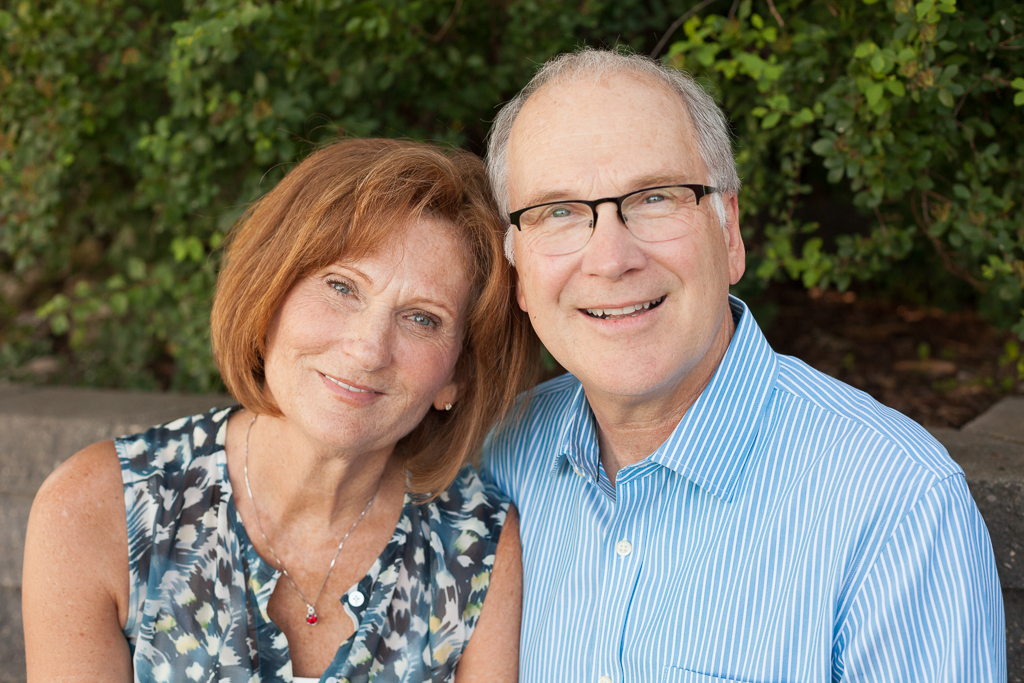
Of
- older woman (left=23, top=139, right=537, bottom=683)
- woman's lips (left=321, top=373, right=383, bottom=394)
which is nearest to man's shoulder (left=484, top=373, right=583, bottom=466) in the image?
older woman (left=23, top=139, right=537, bottom=683)

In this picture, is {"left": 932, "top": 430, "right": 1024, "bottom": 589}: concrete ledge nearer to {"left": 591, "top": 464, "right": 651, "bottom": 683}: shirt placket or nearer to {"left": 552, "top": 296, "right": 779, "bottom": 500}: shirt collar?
{"left": 552, "top": 296, "right": 779, "bottom": 500}: shirt collar

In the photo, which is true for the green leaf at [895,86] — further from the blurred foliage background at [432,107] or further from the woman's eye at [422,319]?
the woman's eye at [422,319]

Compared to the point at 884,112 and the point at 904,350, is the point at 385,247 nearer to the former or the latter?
the point at 884,112

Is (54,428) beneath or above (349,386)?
beneath

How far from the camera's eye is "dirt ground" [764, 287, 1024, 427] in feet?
10.5

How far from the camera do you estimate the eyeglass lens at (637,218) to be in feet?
5.78

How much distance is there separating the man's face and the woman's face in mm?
282

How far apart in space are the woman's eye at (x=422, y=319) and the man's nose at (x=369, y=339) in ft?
0.27

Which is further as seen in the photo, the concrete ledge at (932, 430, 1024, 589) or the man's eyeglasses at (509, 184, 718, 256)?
the concrete ledge at (932, 430, 1024, 589)

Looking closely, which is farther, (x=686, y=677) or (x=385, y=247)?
(x=385, y=247)

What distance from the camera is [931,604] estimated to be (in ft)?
4.82

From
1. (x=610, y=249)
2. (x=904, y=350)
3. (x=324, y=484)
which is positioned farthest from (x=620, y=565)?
(x=904, y=350)

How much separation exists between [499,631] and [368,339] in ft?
2.87

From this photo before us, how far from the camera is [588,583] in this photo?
190 cm
